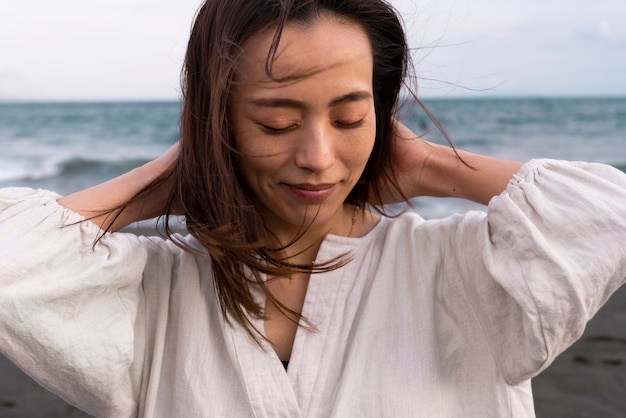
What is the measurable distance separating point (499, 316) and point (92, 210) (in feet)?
2.92

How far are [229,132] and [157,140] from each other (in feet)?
56.0

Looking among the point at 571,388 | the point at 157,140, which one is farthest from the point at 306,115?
the point at 157,140

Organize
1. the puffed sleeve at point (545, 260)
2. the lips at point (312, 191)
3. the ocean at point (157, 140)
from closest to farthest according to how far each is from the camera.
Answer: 1. the puffed sleeve at point (545, 260)
2. the lips at point (312, 191)
3. the ocean at point (157, 140)

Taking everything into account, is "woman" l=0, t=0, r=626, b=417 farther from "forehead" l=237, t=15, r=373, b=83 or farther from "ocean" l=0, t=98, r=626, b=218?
"ocean" l=0, t=98, r=626, b=218

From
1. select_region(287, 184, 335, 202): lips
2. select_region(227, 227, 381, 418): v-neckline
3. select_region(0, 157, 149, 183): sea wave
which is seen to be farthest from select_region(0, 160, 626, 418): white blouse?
select_region(0, 157, 149, 183): sea wave

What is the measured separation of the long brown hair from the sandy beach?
246 centimetres

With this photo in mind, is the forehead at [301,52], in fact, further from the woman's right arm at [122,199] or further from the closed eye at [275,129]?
the woman's right arm at [122,199]

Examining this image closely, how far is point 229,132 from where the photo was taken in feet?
5.15

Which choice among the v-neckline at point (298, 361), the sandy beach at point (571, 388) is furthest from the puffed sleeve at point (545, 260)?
the sandy beach at point (571, 388)


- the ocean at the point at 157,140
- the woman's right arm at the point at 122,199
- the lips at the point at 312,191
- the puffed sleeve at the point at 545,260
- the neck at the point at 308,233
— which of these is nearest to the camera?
the puffed sleeve at the point at 545,260

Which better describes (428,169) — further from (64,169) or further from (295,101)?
(64,169)

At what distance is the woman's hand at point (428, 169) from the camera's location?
1.75 m

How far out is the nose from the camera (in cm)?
148

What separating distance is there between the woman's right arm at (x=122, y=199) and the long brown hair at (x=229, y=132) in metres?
0.03
